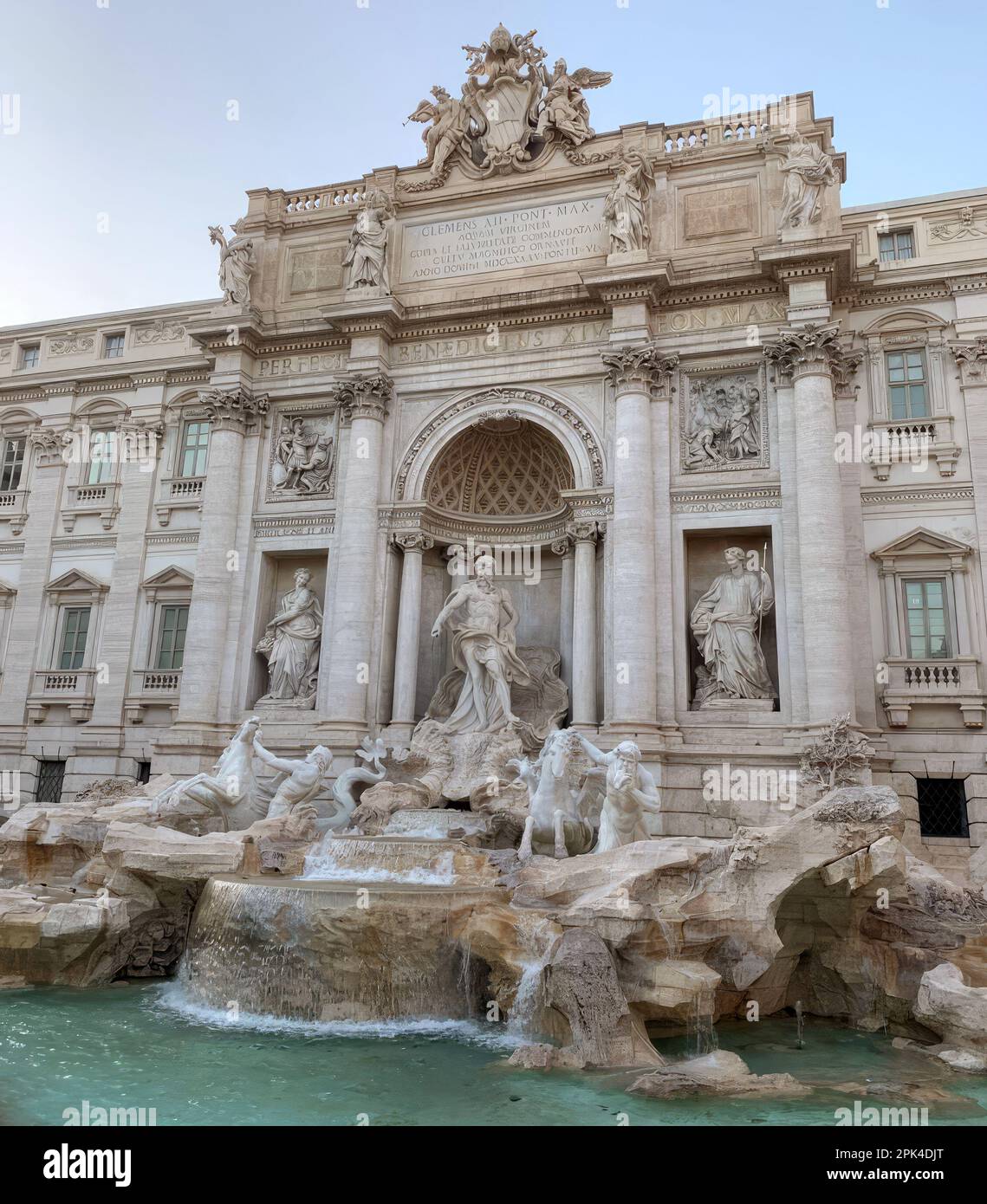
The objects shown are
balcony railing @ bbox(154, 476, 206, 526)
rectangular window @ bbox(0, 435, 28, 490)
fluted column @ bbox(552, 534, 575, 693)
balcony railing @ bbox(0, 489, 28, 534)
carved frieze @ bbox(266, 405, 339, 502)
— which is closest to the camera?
fluted column @ bbox(552, 534, 575, 693)

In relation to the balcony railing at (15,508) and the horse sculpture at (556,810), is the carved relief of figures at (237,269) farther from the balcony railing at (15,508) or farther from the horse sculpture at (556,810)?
the horse sculpture at (556,810)

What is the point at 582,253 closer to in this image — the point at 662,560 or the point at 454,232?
the point at 454,232

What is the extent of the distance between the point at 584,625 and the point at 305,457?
744cm

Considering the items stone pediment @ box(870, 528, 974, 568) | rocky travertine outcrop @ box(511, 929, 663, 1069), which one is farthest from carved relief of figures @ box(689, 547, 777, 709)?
rocky travertine outcrop @ box(511, 929, 663, 1069)

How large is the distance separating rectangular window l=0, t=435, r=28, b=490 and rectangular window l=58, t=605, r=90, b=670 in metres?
4.25

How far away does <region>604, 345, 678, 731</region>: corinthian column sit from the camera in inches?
661

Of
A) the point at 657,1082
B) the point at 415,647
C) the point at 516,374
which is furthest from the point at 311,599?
the point at 657,1082

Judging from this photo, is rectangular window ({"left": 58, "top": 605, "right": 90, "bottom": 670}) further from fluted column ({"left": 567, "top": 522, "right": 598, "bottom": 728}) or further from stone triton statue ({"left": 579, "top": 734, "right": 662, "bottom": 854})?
stone triton statue ({"left": 579, "top": 734, "right": 662, "bottom": 854})

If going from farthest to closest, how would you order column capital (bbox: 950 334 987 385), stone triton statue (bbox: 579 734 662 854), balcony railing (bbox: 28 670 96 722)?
balcony railing (bbox: 28 670 96 722), column capital (bbox: 950 334 987 385), stone triton statue (bbox: 579 734 662 854)

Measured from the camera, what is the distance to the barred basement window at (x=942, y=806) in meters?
15.9

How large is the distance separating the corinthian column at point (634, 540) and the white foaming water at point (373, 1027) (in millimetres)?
7443

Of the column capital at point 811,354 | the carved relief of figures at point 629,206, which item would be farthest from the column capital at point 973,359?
the carved relief of figures at point 629,206

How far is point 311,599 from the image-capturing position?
65.4 feet

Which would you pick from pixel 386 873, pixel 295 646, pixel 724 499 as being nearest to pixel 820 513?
pixel 724 499
